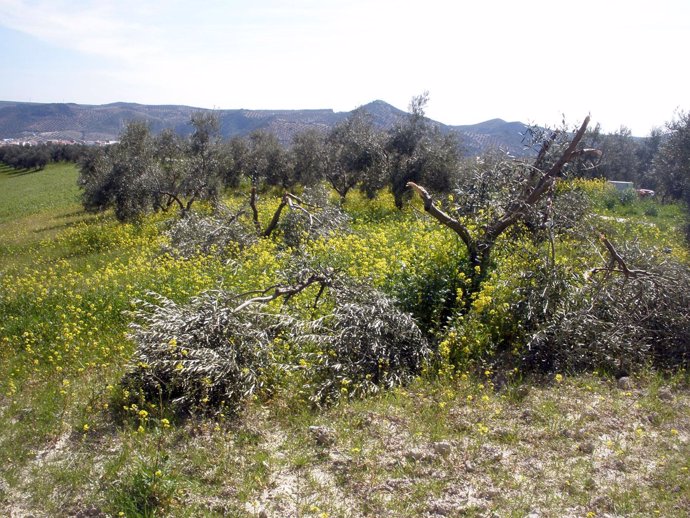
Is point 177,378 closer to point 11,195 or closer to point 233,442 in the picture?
point 233,442

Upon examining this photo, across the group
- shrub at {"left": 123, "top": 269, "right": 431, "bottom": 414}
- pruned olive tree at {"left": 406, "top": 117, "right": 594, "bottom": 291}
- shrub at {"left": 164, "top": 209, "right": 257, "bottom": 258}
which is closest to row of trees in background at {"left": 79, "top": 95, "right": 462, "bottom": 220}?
shrub at {"left": 164, "top": 209, "right": 257, "bottom": 258}

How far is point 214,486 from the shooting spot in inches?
147

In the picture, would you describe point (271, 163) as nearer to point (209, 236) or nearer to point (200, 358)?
point (209, 236)

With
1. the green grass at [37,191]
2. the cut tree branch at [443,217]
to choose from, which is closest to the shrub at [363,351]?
the cut tree branch at [443,217]

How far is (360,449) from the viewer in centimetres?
397

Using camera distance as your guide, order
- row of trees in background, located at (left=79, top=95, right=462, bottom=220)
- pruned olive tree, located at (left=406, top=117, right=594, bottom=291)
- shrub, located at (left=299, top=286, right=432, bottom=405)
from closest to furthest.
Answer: shrub, located at (left=299, top=286, right=432, bottom=405) → pruned olive tree, located at (left=406, top=117, right=594, bottom=291) → row of trees in background, located at (left=79, top=95, right=462, bottom=220)

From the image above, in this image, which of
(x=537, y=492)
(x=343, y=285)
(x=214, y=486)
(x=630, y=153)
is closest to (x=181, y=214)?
(x=343, y=285)

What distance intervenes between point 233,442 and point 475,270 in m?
3.81

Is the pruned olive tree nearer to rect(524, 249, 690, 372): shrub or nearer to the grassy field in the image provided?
rect(524, 249, 690, 372): shrub

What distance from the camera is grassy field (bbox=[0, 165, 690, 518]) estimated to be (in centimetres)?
348

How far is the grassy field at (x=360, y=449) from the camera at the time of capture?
3484mm

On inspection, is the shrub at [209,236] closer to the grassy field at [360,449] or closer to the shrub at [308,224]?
the shrub at [308,224]

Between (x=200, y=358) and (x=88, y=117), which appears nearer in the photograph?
(x=200, y=358)

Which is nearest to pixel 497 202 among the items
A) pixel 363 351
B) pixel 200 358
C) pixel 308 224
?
pixel 363 351
